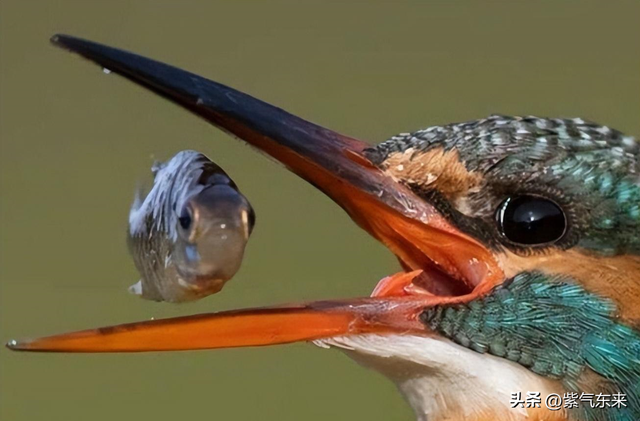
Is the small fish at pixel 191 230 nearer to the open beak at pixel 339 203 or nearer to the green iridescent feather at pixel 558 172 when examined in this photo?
the open beak at pixel 339 203

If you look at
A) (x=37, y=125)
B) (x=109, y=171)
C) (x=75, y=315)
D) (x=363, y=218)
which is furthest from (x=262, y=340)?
(x=37, y=125)

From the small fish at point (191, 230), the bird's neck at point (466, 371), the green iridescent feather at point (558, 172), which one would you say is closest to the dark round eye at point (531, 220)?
the green iridescent feather at point (558, 172)

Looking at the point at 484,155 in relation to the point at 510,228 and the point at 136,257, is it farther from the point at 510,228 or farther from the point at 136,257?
the point at 136,257

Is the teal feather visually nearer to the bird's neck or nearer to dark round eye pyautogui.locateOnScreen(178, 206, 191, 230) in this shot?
the bird's neck

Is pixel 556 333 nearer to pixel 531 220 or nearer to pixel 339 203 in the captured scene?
pixel 531 220

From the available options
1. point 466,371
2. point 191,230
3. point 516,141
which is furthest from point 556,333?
point 191,230
